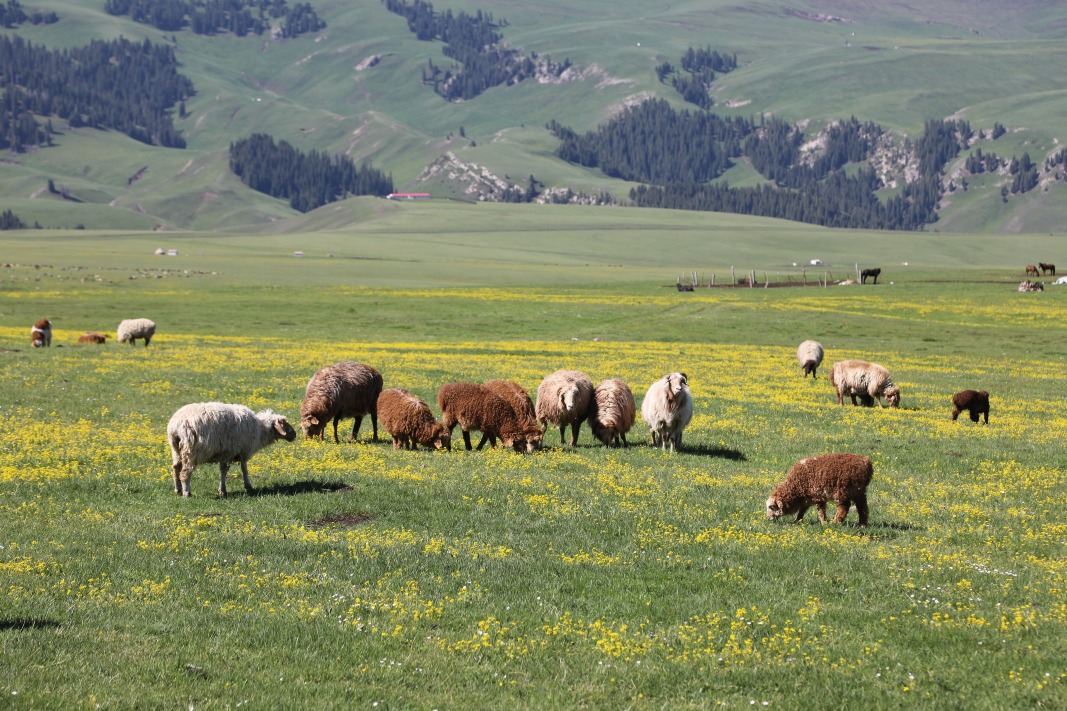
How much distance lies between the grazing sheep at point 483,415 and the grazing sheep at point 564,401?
162 cm

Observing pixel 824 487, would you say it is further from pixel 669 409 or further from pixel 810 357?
pixel 810 357

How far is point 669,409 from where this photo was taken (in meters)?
24.9

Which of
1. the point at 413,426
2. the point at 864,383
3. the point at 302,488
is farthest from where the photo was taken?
the point at 864,383

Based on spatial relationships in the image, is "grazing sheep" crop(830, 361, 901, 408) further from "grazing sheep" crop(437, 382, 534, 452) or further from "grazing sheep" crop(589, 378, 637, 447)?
"grazing sheep" crop(437, 382, 534, 452)

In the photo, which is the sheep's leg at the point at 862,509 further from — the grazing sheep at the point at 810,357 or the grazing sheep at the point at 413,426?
the grazing sheep at the point at 810,357

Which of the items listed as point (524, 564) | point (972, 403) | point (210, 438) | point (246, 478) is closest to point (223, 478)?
point (246, 478)

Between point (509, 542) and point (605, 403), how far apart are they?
10.6 meters

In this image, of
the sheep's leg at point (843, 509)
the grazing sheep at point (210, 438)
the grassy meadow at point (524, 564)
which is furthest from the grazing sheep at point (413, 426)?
the sheep's leg at point (843, 509)

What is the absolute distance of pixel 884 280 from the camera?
120 m

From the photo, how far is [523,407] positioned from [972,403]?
15571 mm

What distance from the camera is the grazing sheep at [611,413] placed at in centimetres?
2600

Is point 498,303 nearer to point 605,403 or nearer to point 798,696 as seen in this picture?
point 605,403

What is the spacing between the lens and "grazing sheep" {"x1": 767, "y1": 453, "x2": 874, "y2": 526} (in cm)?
1734

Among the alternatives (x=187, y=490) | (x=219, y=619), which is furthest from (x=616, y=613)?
(x=187, y=490)
